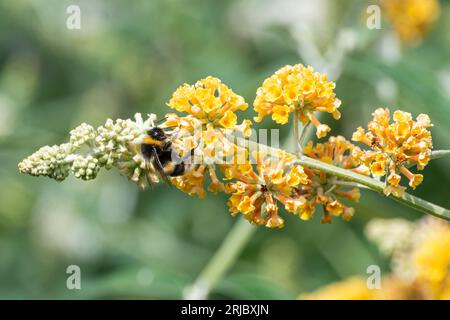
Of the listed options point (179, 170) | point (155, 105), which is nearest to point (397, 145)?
point (179, 170)

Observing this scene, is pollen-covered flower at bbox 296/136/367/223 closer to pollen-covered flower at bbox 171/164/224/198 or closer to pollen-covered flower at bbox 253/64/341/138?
pollen-covered flower at bbox 253/64/341/138

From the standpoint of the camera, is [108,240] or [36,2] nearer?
[108,240]

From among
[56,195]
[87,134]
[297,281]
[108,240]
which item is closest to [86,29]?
[56,195]

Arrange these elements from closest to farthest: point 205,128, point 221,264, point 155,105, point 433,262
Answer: point 205,128 < point 433,262 < point 221,264 < point 155,105

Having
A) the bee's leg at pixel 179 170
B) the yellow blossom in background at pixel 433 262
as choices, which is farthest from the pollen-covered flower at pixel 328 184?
the yellow blossom in background at pixel 433 262

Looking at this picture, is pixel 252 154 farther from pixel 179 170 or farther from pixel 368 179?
pixel 368 179
